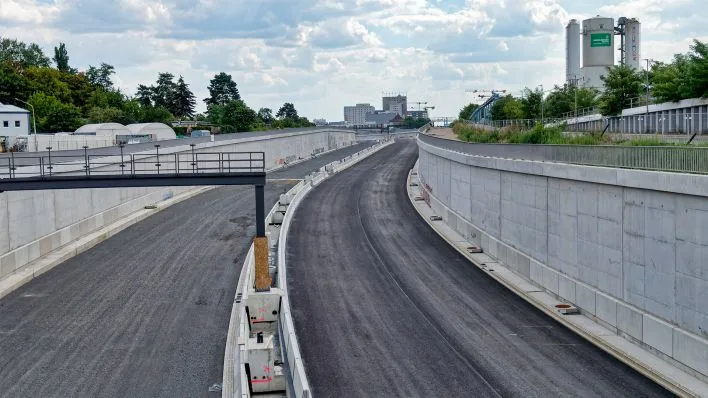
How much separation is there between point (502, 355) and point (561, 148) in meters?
10.4

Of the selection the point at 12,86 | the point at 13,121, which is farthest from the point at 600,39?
the point at 12,86

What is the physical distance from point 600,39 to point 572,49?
9.70 metres

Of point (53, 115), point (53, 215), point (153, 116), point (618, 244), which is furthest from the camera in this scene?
point (153, 116)

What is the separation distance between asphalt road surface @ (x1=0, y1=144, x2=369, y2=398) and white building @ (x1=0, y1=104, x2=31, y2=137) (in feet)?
197

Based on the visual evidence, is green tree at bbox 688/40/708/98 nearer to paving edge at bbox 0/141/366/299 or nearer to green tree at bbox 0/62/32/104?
paving edge at bbox 0/141/366/299

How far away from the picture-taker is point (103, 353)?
1043 inches

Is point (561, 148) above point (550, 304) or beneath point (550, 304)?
above

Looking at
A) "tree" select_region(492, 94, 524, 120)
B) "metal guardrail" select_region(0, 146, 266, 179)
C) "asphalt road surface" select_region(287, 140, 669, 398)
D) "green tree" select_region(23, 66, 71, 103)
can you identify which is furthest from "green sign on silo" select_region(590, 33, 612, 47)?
"green tree" select_region(23, 66, 71, 103)

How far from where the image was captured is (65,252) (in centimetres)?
4181

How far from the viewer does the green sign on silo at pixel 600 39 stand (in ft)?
391

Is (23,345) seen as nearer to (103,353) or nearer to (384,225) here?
(103,353)

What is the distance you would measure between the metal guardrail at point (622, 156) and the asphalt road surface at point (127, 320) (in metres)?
14.7

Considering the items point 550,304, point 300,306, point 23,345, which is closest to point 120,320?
point 23,345

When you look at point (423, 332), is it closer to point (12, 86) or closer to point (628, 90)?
point (628, 90)
